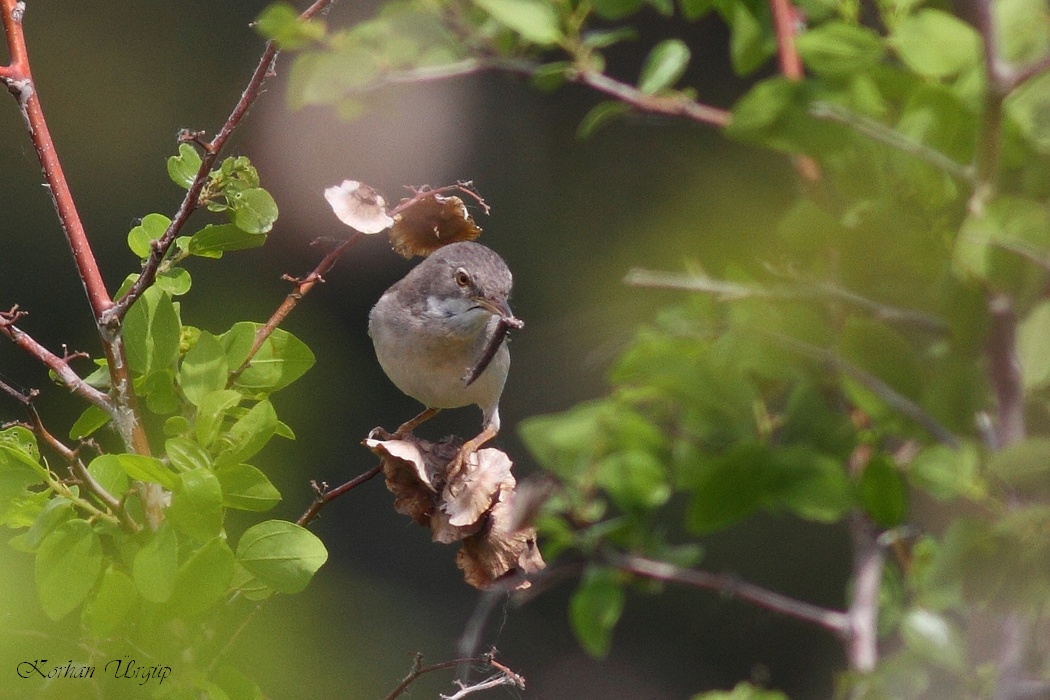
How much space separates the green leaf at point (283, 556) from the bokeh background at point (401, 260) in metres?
2.42

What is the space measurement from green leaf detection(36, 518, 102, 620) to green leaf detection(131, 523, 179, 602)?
0.14 feet

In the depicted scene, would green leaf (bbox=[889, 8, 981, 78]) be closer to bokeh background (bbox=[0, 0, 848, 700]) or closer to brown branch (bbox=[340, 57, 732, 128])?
brown branch (bbox=[340, 57, 732, 128])

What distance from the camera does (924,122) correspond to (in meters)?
1.86

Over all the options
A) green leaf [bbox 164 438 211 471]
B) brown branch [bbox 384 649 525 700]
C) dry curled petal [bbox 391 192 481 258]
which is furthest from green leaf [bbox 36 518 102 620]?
dry curled petal [bbox 391 192 481 258]

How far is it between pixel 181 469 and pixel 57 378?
0.18 metres

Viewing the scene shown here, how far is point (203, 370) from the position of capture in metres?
1.13

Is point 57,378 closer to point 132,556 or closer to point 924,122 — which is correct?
point 132,556

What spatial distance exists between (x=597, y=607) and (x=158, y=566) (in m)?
1.48

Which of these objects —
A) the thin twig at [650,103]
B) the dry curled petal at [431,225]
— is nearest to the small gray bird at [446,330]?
the dry curled petal at [431,225]

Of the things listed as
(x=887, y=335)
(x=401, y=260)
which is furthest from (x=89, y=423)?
(x=401, y=260)

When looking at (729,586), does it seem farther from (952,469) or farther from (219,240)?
(219,240)

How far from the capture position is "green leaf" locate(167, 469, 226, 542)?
39.8 inches

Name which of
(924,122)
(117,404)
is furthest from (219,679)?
(924,122)

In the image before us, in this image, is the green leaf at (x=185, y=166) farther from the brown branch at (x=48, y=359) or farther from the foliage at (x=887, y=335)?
the foliage at (x=887, y=335)
